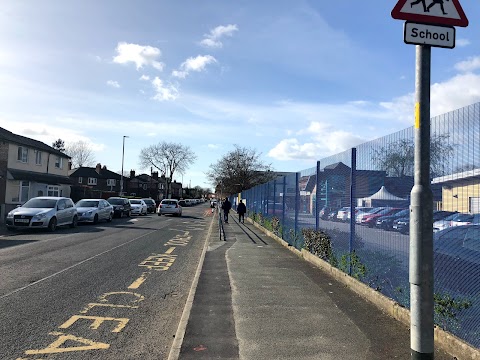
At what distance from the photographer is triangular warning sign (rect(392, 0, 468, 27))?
3.56 metres

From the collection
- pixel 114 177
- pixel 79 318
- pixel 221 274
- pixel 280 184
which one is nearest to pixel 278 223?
pixel 280 184

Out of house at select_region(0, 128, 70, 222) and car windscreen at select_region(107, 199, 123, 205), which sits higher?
house at select_region(0, 128, 70, 222)

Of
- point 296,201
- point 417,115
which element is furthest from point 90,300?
point 296,201

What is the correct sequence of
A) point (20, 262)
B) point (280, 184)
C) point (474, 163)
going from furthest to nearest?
point (280, 184), point (20, 262), point (474, 163)

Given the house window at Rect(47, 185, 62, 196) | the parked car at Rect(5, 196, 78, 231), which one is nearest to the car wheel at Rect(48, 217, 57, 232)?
the parked car at Rect(5, 196, 78, 231)

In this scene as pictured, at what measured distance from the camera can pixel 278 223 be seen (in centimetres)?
1622

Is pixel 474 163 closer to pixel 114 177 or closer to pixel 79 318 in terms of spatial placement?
pixel 79 318

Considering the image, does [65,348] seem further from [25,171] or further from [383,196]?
[25,171]

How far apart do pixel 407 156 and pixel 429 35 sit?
2.38 meters

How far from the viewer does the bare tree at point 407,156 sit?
461cm

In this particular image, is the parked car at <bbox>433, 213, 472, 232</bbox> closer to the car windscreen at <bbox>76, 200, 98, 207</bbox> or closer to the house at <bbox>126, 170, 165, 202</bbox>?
the car windscreen at <bbox>76, 200, 98, 207</bbox>

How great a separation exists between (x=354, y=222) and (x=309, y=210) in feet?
11.7

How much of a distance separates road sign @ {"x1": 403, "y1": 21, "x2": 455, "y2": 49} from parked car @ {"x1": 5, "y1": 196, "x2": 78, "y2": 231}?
17.4 meters

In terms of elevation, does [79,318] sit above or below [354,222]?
below
